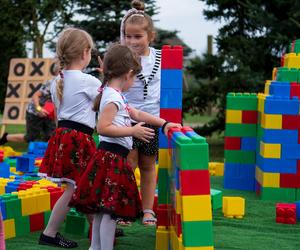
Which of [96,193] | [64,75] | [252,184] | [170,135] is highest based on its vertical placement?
[64,75]

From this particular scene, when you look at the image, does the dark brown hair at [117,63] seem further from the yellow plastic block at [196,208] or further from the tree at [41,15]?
the tree at [41,15]

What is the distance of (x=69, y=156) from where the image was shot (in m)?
4.21

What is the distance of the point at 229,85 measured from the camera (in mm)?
10578

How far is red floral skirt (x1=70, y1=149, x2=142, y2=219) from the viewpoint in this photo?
369cm

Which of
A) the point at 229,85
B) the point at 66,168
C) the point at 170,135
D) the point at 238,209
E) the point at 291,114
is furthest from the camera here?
the point at 229,85

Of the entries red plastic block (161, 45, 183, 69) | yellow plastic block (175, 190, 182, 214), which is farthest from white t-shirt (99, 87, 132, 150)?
yellow plastic block (175, 190, 182, 214)

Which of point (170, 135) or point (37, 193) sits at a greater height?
point (170, 135)

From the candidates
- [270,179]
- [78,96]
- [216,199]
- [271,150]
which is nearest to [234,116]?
[271,150]

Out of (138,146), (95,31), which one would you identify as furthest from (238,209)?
(95,31)

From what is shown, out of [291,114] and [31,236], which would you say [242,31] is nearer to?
[291,114]

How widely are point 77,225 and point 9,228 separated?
45 centimetres

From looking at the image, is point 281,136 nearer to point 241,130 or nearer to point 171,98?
point 241,130

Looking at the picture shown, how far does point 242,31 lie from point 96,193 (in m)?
8.14

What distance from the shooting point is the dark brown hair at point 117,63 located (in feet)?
12.5
